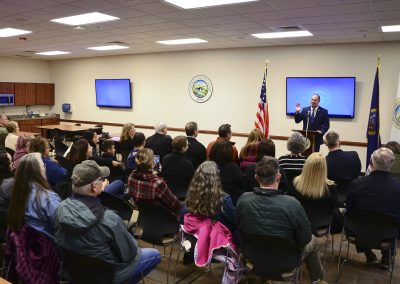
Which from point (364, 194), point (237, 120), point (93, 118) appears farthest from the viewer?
point (93, 118)

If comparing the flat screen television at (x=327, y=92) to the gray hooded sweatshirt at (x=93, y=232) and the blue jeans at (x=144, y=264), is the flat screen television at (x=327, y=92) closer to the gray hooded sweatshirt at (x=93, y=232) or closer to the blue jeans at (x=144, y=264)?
the blue jeans at (x=144, y=264)

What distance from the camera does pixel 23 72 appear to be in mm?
12133

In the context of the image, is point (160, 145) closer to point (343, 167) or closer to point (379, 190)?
point (343, 167)

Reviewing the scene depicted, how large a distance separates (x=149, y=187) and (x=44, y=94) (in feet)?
36.9

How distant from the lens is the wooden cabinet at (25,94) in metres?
11.7

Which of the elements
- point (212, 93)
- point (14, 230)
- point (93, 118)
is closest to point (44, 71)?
point (93, 118)

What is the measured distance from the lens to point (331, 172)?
3900 millimetres

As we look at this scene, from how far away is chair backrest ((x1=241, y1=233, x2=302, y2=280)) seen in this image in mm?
2283

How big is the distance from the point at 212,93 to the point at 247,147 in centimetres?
502

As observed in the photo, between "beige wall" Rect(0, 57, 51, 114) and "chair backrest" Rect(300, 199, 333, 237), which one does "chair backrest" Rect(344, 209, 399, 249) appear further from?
"beige wall" Rect(0, 57, 51, 114)

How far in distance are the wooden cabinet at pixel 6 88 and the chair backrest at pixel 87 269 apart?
437 inches

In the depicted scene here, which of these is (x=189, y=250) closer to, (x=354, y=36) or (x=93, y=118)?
(x=354, y=36)

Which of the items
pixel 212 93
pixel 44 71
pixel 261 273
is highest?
pixel 44 71

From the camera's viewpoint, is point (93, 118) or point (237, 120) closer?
point (237, 120)
